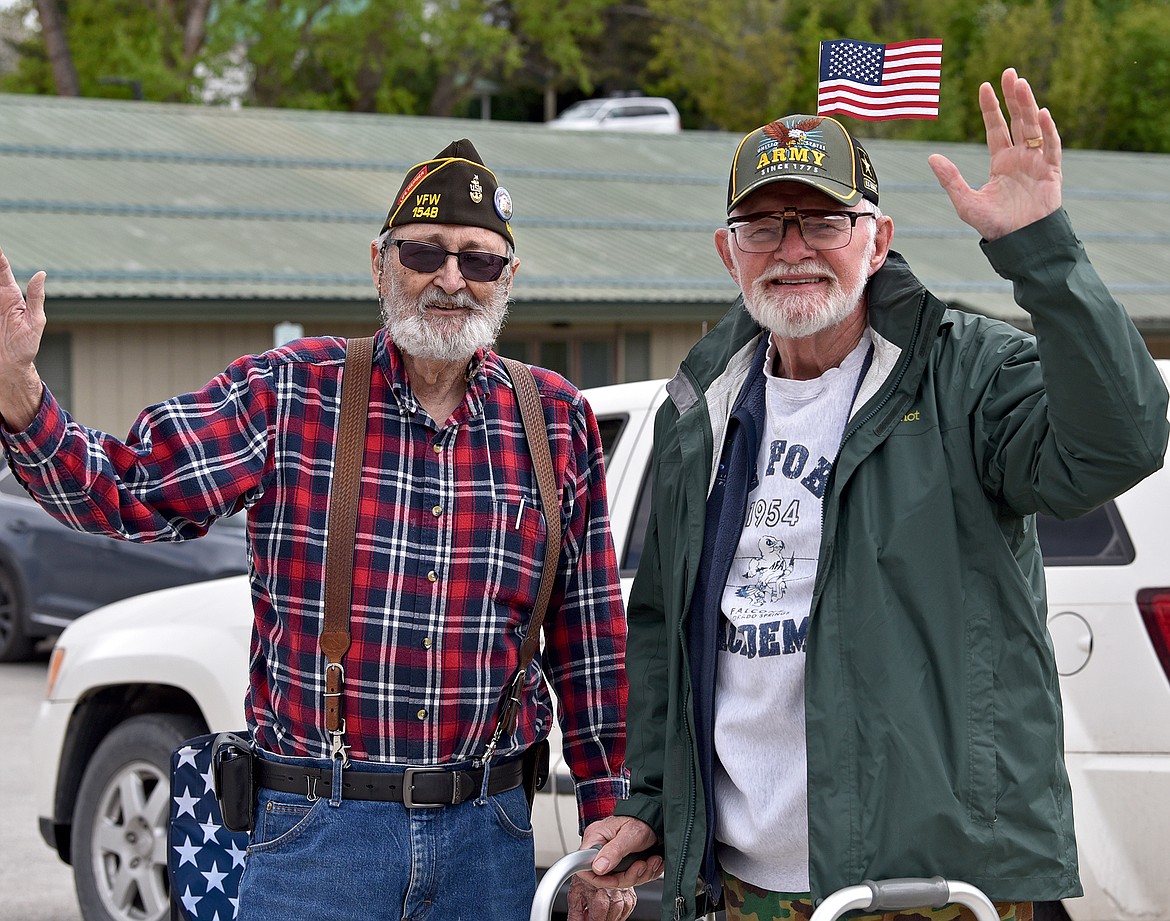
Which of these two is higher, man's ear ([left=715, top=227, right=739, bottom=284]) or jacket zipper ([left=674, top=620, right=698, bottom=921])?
man's ear ([left=715, top=227, right=739, bottom=284])

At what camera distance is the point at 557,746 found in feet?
14.8

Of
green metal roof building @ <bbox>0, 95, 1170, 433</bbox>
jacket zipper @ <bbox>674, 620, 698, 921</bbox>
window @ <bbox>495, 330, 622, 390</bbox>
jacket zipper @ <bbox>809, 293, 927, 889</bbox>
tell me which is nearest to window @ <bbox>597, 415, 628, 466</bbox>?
jacket zipper @ <bbox>674, 620, 698, 921</bbox>

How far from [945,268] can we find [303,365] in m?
16.3

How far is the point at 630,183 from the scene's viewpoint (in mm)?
19797

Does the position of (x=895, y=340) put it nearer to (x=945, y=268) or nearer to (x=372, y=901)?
(x=372, y=901)

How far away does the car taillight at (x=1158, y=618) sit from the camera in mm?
3758

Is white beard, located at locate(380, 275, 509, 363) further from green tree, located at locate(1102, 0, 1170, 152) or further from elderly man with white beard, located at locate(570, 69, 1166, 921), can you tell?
green tree, located at locate(1102, 0, 1170, 152)

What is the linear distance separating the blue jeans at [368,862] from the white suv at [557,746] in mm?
1481

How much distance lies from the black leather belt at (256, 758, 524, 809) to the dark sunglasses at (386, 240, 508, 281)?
96 cm

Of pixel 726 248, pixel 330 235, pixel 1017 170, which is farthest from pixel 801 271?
pixel 330 235

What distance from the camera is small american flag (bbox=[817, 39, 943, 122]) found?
3027 millimetres

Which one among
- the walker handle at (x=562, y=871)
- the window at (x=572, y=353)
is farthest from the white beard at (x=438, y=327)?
the window at (x=572, y=353)

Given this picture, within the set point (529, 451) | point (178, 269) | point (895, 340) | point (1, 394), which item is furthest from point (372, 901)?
point (178, 269)

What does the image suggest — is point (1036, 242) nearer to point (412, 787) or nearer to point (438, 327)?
point (438, 327)
